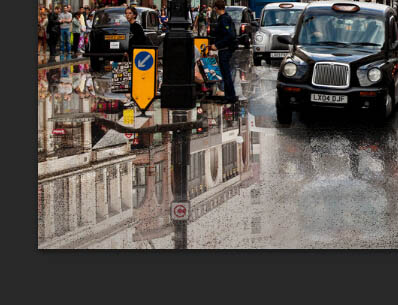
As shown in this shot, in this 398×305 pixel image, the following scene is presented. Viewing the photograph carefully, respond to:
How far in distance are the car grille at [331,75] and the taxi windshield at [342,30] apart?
105 cm

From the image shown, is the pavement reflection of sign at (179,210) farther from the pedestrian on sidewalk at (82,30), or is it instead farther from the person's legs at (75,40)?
the pedestrian on sidewalk at (82,30)

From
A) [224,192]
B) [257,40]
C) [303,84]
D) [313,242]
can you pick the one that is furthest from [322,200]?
[257,40]

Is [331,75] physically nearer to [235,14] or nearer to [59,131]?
[59,131]

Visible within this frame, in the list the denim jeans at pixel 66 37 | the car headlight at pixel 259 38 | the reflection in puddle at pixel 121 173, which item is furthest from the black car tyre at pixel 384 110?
the denim jeans at pixel 66 37

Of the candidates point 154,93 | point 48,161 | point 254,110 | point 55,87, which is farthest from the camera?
point 55,87

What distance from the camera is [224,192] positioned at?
8883mm

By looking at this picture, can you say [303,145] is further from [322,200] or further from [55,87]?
[55,87]

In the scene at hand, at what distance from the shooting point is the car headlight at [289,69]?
1369 centimetres

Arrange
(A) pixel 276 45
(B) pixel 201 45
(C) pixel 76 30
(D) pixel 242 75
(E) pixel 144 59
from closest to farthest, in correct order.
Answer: (E) pixel 144 59, (B) pixel 201 45, (D) pixel 242 75, (A) pixel 276 45, (C) pixel 76 30

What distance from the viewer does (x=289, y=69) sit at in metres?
13.7

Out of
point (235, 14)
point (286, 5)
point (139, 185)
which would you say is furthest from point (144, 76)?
point (235, 14)

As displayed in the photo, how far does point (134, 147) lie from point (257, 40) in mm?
16637

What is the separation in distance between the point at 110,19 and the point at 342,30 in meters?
12.4

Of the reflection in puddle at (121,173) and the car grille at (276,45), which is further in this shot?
the car grille at (276,45)
